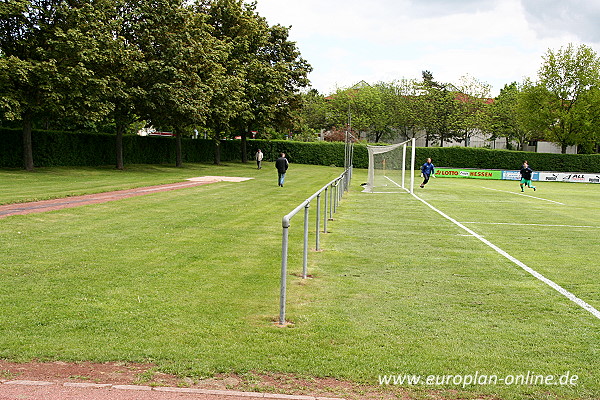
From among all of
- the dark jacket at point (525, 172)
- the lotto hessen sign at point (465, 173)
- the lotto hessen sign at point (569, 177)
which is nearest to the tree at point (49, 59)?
the dark jacket at point (525, 172)

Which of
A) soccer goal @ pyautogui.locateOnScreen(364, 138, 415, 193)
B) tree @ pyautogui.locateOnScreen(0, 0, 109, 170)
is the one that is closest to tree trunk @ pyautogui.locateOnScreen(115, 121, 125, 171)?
tree @ pyautogui.locateOnScreen(0, 0, 109, 170)

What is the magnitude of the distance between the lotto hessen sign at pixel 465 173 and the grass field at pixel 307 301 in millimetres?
42198

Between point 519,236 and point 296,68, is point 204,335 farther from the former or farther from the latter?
point 296,68

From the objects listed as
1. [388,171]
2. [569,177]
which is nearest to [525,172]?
[388,171]

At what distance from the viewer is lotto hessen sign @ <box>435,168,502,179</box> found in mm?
55781

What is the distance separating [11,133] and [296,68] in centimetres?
3316

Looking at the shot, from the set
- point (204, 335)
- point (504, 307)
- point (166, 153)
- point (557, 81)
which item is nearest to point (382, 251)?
point (504, 307)

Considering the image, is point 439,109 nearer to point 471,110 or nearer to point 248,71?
point 471,110

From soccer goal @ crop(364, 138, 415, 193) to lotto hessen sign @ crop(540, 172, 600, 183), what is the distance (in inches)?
1048

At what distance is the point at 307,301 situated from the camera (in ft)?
22.9

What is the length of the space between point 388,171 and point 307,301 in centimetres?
2722

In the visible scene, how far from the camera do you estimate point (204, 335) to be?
553 cm

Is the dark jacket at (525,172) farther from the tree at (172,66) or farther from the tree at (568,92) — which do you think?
the tree at (568,92)

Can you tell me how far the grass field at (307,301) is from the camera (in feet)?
16.2
